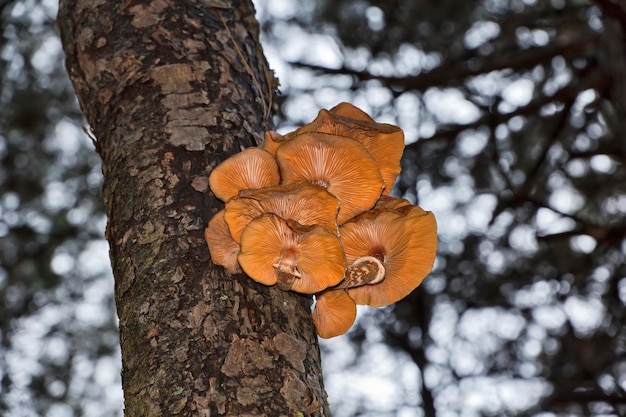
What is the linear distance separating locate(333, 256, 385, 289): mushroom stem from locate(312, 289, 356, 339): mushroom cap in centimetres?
7

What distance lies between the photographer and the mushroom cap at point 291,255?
204 centimetres

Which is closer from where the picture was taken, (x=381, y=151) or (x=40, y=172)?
(x=381, y=151)

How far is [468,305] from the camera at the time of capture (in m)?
7.24

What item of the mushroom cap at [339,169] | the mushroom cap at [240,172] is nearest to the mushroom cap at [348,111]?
the mushroom cap at [339,169]

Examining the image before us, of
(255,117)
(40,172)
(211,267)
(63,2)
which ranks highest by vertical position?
(40,172)

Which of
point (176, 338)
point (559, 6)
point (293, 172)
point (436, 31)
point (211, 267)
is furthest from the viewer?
point (436, 31)

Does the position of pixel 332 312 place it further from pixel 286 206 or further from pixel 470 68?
pixel 470 68

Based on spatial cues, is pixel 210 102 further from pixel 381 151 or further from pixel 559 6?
pixel 559 6

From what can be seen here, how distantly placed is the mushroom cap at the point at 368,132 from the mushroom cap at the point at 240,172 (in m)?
0.14

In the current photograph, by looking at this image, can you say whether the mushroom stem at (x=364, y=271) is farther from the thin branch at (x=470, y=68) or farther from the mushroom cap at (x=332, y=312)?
the thin branch at (x=470, y=68)

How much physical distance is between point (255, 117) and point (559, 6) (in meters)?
4.72

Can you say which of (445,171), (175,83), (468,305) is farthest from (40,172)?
(175,83)

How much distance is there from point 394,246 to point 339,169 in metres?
0.35

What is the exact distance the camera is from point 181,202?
2.16 metres
